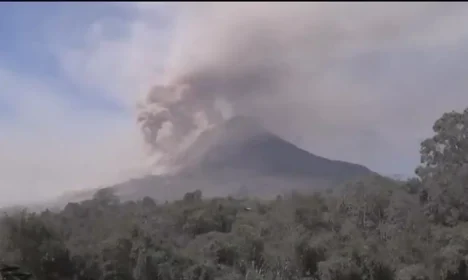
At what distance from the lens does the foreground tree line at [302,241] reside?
36688 mm

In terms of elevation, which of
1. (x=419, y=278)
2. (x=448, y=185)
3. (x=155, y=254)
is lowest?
(x=419, y=278)

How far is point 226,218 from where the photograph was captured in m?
63.8

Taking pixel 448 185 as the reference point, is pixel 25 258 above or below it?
below

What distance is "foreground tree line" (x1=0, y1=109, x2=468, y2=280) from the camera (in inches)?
1444

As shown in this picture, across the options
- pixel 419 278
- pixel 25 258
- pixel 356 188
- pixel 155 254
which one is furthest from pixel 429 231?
pixel 25 258

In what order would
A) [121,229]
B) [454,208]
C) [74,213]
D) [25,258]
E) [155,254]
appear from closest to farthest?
[25,258]
[155,254]
[121,229]
[454,208]
[74,213]

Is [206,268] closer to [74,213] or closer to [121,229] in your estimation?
[121,229]

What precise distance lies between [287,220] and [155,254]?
17145 millimetres

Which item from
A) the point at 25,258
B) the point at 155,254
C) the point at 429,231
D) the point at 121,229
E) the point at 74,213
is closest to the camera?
the point at 25,258

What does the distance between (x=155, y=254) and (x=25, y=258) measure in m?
7.80

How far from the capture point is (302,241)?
41.4 metres

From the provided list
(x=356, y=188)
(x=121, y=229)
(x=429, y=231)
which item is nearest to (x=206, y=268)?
(x=121, y=229)

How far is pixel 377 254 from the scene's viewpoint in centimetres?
3875

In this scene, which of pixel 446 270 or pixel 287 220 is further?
pixel 287 220
